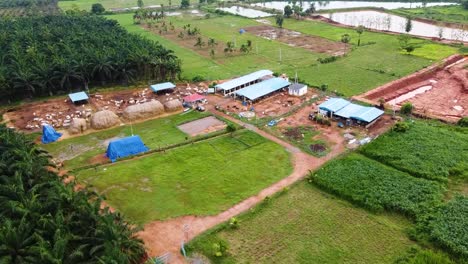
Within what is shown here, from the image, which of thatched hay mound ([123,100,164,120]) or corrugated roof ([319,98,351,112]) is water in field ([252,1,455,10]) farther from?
thatched hay mound ([123,100,164,120])

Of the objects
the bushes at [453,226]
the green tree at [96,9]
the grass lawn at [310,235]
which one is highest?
the green tree at [96,9]

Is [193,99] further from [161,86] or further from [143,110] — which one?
[143,110]

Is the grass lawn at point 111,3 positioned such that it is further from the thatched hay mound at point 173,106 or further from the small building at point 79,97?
the thatched hay mound at point 173,106

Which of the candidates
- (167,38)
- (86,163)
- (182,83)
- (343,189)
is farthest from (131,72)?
(343,189)

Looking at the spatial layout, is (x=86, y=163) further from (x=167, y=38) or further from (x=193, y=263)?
(x=167, y=38)

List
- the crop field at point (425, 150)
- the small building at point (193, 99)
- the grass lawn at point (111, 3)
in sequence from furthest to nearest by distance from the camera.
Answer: the grass lawn at point (111, 3) < the small building at point (193, 99) < the crop field at point (425, 150)

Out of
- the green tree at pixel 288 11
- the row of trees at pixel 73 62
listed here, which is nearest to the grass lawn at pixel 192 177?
the row of trees at pixel 73 62

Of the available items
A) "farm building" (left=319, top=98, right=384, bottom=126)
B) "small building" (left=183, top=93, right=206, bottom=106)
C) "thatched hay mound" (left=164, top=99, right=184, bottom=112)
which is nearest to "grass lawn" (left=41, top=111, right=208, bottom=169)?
"thatched hay mound" (left=164, top=99, right=184, bottom=112)
